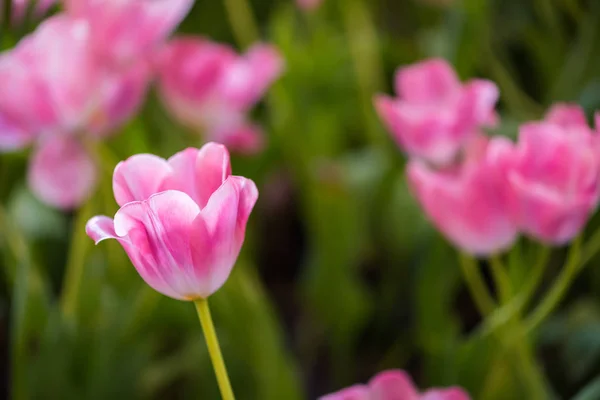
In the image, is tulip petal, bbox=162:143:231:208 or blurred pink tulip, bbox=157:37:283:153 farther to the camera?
blurred pink tulip, bbox=157:37:283:153

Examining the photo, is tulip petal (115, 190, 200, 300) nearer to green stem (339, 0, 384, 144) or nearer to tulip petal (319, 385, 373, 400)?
tulip petal (319, 385, 373, 400)

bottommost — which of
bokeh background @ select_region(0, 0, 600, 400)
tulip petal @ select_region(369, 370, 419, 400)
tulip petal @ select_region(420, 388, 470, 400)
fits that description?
bokeh background @ select_region(0, 0, 600, 400)

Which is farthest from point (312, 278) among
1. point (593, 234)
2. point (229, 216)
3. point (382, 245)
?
point (229, 216)

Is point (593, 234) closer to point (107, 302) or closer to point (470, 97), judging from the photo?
point (470, 97)

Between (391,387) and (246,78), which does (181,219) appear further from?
(246,78)

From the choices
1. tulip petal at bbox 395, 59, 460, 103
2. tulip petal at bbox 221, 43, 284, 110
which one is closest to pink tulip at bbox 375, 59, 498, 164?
tulip petal at bbox 395, 59, 460, 103

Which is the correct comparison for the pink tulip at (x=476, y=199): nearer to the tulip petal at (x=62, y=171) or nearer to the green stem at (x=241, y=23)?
the tulip petal at (x=62, y=171)
